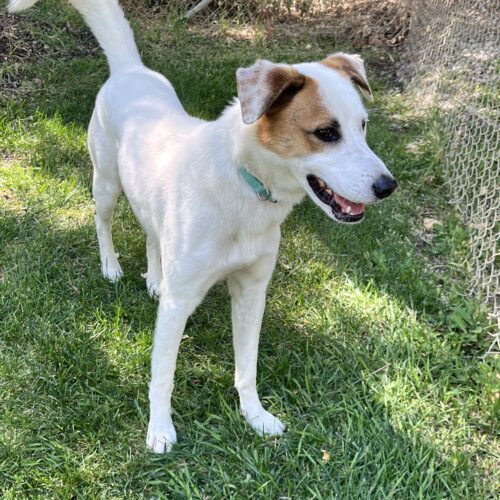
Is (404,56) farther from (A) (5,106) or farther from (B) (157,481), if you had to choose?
(B) (157,481)

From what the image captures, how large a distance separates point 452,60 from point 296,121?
12.9ft

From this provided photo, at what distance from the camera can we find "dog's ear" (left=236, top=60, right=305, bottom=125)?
2.07m

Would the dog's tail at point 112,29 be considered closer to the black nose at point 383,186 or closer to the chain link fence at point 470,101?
the black nose at point 383,186

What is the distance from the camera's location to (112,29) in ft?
11.3

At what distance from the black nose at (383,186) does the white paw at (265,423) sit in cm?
120

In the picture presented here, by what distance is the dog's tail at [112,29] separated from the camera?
342 centimetres

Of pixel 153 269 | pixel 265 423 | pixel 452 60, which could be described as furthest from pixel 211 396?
pixel 452 60

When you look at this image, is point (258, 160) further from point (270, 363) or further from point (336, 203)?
point (270, 363)

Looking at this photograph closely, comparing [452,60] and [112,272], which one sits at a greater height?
[452,60]

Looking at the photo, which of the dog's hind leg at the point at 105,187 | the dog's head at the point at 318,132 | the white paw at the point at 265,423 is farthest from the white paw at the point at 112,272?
the dog's head at the point at 318,132

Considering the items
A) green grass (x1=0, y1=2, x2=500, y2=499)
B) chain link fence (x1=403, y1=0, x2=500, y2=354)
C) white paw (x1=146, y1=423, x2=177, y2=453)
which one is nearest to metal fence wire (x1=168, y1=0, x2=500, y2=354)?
chain link fence (x1=403, y1=0, x2=500, y2=354)

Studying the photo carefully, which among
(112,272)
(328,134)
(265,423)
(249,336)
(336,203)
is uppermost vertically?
(328,134)

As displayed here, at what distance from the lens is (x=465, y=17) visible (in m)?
5.41

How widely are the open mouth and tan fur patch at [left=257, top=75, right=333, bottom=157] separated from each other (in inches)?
4.9
